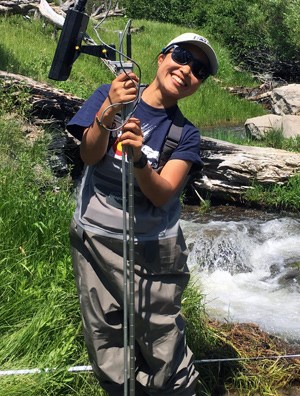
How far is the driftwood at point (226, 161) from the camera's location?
26.1 ft

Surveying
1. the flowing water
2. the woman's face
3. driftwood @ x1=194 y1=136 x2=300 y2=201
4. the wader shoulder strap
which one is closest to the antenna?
the woman's face

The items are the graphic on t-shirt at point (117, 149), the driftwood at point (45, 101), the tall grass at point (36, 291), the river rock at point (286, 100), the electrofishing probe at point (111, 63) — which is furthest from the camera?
the river rock at point (286, 100)

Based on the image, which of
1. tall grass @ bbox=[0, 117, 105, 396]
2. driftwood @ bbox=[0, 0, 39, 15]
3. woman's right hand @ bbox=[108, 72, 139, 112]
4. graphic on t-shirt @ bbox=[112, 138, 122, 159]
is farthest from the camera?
driftwood @ bbox=[0, 0, 39, 15]

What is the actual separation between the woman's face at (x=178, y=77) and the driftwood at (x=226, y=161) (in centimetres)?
528

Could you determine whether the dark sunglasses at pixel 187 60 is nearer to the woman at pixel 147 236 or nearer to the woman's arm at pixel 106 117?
the woman at pixel 147 236

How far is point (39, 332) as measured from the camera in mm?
3377

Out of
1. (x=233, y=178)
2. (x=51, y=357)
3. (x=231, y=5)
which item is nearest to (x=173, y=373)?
(x=51, y=357)

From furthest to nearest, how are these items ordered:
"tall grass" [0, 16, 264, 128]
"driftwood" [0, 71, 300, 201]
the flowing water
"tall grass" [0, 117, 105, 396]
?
1. "tall grass" [0, 16, 264, 128]
2. "driftwood" [0, 71, 300, 201]
3. the flowing water
4. "tall grass" [0, 117, 105, 396]

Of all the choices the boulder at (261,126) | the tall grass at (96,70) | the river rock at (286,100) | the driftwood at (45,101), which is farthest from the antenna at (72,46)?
the river rock at (286,100)

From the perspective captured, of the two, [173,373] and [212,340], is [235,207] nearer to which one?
[212,340]

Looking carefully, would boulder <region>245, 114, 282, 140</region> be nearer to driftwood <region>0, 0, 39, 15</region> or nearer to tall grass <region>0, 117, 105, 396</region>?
tall grass <region>0, 117, 105, 396</region>

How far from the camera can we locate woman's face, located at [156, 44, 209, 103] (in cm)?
261

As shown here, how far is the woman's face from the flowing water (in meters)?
2.71

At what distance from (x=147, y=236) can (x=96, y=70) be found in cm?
1182
